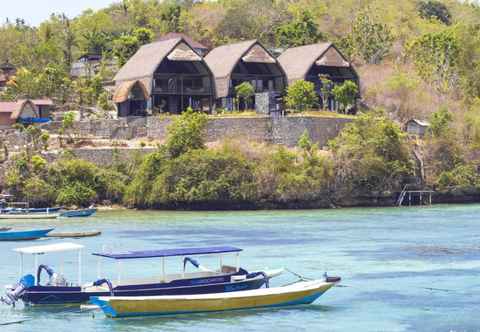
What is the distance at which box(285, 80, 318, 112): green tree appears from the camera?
3012 inches

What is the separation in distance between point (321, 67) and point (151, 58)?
13.0 meters

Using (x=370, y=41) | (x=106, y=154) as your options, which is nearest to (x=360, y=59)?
(x=370, y=41)

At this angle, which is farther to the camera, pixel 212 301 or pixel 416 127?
pixel 416 127

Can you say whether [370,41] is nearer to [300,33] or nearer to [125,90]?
[300,33]

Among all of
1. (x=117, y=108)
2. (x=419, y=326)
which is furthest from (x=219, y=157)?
(x=419, y=326)

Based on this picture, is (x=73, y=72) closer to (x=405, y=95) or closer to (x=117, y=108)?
(x=117, y=108)

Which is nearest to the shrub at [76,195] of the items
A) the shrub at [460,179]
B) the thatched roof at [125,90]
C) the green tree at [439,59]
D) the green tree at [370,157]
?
the thatched roof at [125,90]

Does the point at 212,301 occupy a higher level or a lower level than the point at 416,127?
lower

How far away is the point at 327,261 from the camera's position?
42000mm

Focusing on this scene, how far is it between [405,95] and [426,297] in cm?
5125

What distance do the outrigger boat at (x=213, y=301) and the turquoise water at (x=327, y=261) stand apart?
28 centimetres

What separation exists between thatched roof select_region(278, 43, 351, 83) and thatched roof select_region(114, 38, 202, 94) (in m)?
7.73

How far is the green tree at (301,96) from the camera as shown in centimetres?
7650

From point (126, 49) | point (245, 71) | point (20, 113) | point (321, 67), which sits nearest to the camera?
point (20, 113)
